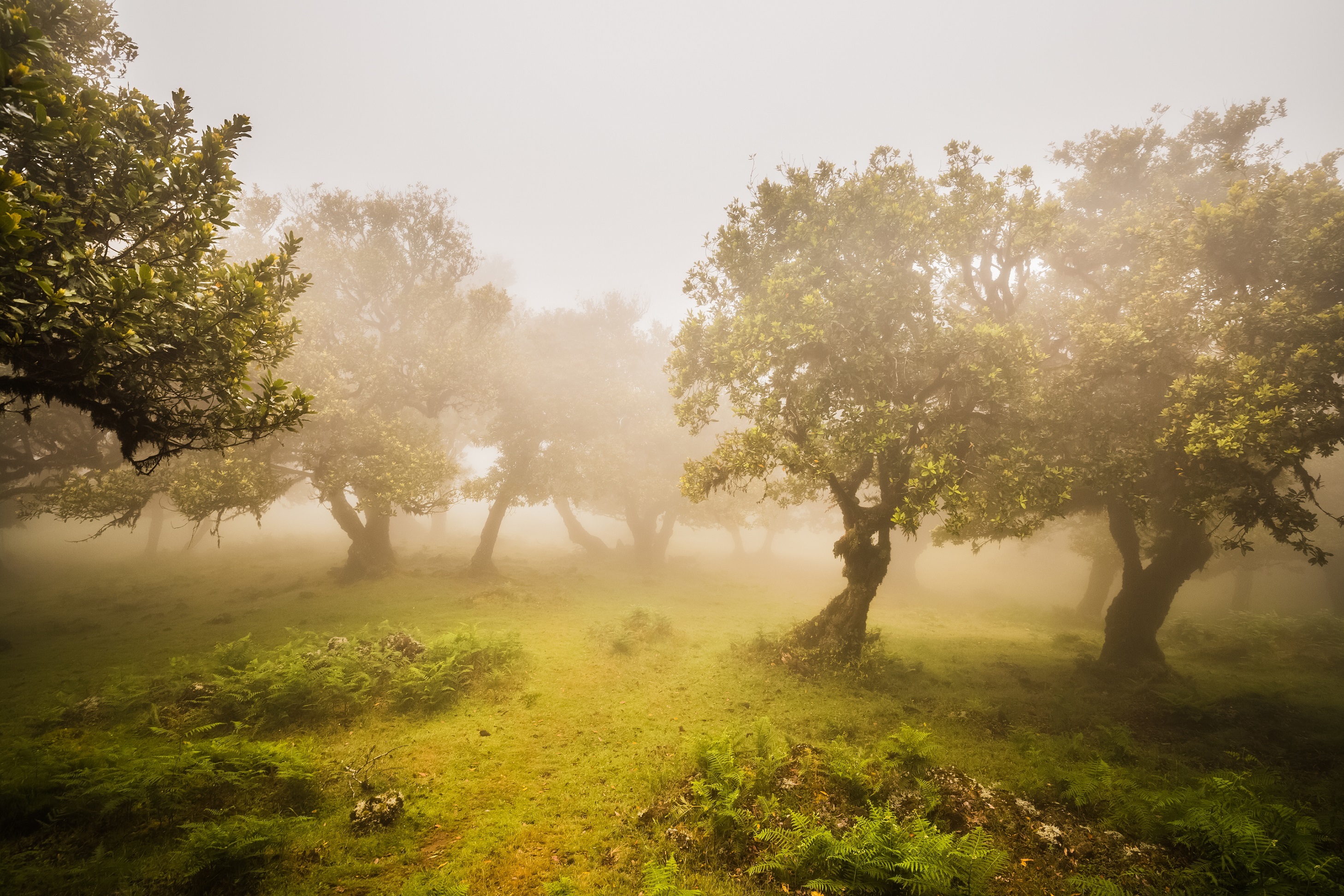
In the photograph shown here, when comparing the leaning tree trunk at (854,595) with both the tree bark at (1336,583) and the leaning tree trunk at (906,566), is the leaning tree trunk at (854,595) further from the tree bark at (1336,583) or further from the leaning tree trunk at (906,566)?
the tree bark at (1336,583)

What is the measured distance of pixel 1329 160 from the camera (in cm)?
1595

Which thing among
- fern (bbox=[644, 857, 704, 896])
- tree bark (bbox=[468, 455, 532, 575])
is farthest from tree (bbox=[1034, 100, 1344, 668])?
tree bark (bbox=[468, 455, 532, 575])

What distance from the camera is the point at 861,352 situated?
590 inches

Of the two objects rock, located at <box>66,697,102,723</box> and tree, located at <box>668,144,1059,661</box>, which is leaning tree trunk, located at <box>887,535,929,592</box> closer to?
tree, located at <box>668,144,1059,661</box>

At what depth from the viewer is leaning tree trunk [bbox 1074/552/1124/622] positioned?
26047mm

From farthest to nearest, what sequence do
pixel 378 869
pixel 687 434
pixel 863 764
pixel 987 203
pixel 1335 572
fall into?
pixel 687 434 < pixel 1335 572 < pixel 987 203 < pixel 863 764 < pixel 378 869

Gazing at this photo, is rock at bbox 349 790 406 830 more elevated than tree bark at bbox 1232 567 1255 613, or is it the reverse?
tree bark at bbox 1232 567 1255 613

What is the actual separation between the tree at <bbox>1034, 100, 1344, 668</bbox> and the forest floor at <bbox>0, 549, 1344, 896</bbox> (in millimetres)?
4359

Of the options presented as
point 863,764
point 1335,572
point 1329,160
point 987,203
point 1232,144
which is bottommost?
A: point 863,764

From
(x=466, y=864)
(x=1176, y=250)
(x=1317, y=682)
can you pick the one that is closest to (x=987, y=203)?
(x=1176, y=250)

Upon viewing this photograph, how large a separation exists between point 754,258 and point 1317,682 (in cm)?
2188

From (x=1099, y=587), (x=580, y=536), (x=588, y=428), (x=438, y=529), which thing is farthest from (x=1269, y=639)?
(x=438, y=529)

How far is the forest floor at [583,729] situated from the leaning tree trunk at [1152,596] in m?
1.10

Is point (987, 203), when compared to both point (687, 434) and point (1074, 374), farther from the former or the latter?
point (687, 434)
